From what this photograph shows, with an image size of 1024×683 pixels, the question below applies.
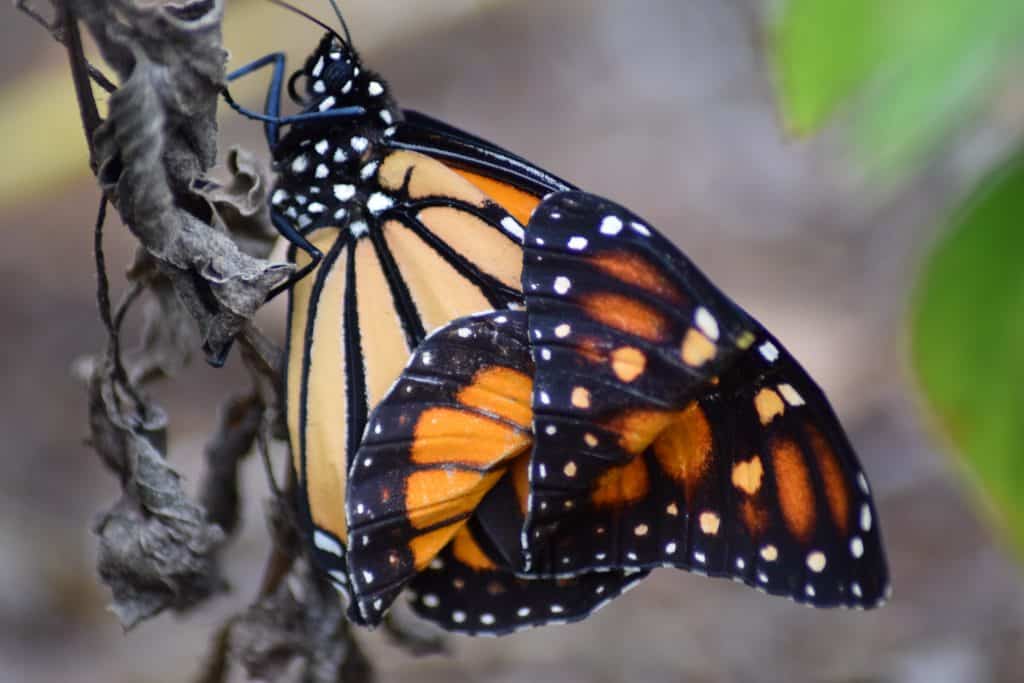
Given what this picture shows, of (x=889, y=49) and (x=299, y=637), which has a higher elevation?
(x=889, y=49)

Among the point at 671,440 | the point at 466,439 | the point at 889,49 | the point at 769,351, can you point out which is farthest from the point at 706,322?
the point at 889,49

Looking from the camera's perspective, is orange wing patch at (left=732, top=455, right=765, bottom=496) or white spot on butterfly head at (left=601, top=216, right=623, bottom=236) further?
orange wing patch at (left=732, top=455, right=765, bottom=496)

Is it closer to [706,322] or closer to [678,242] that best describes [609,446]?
[706,322]

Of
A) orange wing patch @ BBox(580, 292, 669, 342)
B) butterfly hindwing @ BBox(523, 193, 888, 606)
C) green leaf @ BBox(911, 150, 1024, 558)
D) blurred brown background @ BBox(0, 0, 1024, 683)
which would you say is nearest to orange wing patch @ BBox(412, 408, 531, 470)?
butterfly hindwing @ BBox(523, 193, 888, 606)

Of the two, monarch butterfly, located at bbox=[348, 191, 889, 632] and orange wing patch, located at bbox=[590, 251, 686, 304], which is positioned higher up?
orange wing patch, located at bbox=[590, 251, 686, 304]

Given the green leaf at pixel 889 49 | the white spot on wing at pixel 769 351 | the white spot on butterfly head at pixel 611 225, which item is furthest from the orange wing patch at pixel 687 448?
the green leaf at pixel 889 49

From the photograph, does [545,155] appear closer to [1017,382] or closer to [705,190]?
[705,190]

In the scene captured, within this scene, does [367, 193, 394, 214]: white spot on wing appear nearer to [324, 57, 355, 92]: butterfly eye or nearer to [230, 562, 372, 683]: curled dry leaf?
[324, 57, 355, 92]: butterfly eye
